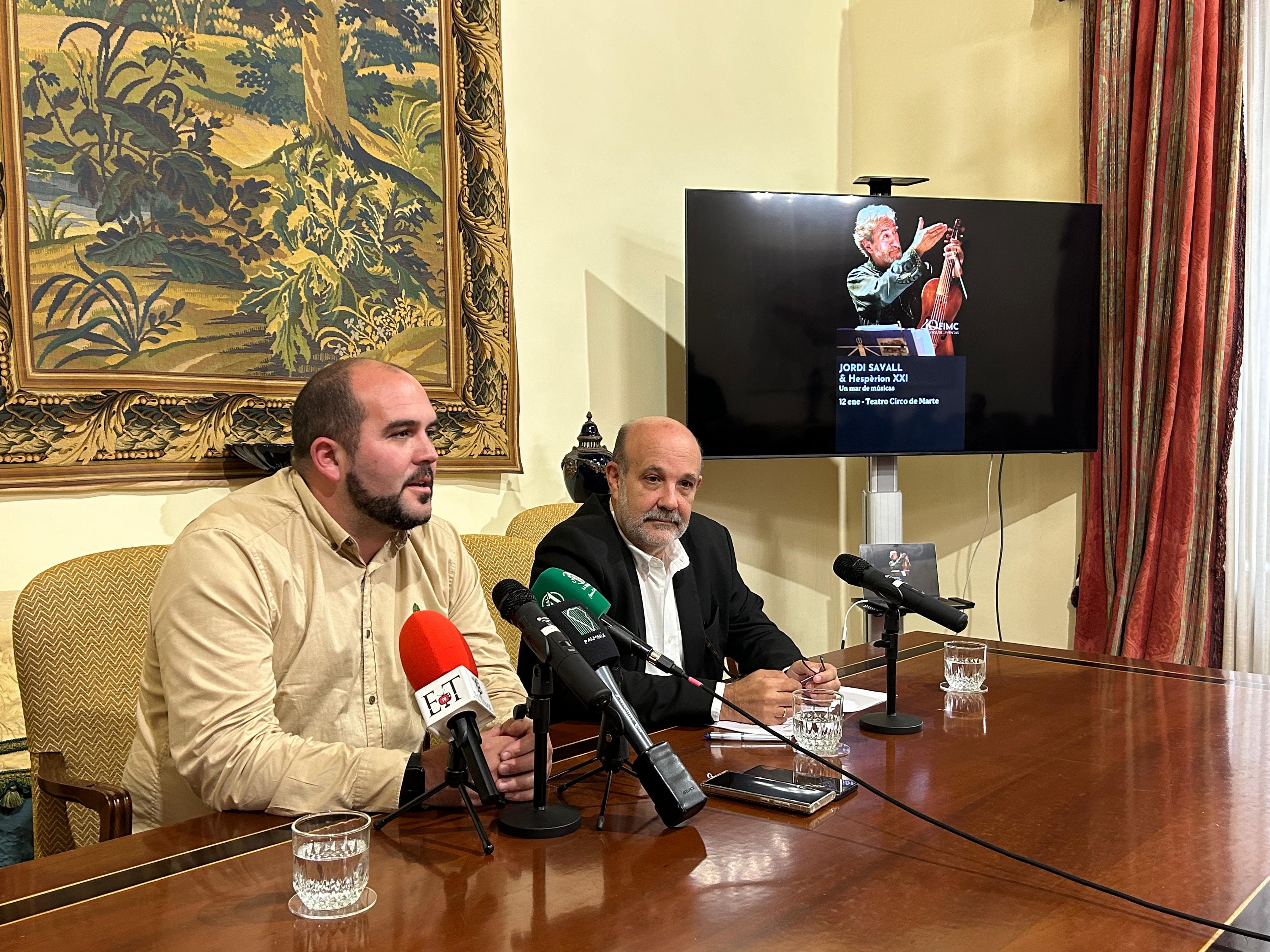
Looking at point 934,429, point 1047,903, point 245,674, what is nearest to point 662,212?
point 934,429

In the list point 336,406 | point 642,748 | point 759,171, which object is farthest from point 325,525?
point 759,171

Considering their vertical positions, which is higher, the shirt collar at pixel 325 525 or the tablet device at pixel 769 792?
the shirt collar at pixel 325 525

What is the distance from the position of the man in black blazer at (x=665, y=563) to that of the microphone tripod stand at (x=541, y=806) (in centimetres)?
80

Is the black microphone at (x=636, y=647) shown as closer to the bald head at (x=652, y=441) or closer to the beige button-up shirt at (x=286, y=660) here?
the beige button-up shirt at (x=286, y=660)

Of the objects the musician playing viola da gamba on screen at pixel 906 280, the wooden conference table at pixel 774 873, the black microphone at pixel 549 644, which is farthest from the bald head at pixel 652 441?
the musician playing viola da gamba on screen at pixel 906 280

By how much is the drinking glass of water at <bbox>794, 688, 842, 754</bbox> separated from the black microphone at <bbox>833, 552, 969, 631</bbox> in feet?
0.74

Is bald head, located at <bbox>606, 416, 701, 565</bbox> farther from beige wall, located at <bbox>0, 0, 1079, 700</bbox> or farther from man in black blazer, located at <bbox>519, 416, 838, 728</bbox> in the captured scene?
beige wall, located at <bbox>0, 0, 1079, 700</bbox>

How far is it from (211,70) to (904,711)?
226 centimetres

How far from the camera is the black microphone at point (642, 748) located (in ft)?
4.50

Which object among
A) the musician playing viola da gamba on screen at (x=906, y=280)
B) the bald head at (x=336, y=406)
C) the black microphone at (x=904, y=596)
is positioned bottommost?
the black microphone at (x=904, y=596)

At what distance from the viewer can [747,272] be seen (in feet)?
12.8

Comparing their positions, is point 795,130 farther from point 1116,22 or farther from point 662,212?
point 1116,22

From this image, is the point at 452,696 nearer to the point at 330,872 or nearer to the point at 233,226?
the point at 330,872

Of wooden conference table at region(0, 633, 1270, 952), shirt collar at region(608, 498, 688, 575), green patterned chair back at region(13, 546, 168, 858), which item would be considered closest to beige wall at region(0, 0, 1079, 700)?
shirt collar at region(608, 498, 688, 575)
